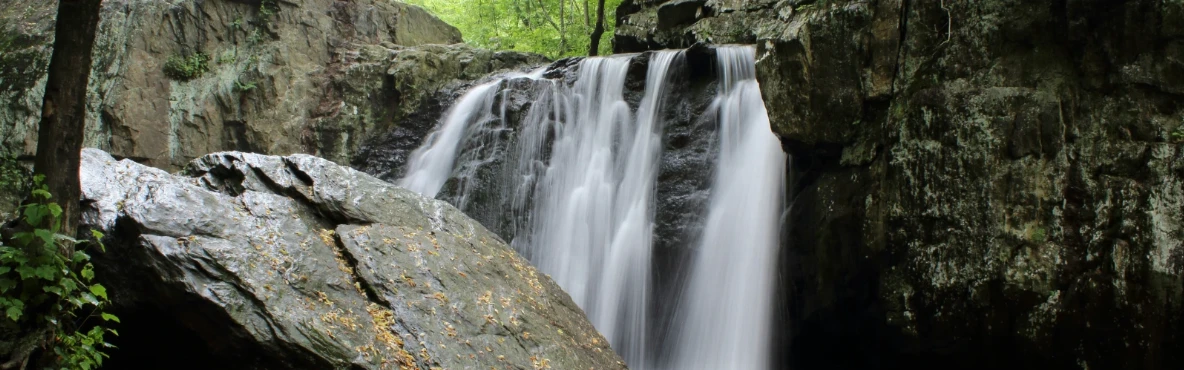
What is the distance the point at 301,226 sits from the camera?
5531 mm

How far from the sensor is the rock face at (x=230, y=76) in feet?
38.8

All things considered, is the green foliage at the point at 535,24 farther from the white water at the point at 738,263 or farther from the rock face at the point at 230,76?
the white water at the point at 738,263

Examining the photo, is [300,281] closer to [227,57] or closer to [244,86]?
[244,86]

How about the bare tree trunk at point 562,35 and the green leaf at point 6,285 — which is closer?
the green leaf at point 6,285

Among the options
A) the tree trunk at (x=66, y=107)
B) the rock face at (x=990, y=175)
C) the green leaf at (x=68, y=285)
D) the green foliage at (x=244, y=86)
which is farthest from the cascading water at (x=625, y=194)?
the tree trunk at (x=66, y=107)

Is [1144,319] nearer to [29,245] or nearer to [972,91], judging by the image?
[972,91]

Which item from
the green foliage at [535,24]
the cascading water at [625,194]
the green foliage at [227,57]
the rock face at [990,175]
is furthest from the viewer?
the green foliage at [535,24]

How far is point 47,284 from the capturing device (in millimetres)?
4102

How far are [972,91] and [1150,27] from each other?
1186 mm

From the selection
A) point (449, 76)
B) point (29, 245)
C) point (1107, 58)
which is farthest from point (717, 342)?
point (449, 76)

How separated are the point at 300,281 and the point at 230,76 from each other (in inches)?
371

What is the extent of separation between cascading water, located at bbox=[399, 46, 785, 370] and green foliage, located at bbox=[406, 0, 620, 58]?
7.59 m

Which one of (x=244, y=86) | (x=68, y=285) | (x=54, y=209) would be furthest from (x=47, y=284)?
(x=244, y=86)

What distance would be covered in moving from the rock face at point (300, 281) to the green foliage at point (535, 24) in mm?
13029
